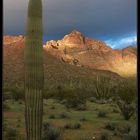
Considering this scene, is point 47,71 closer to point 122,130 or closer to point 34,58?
point 122,130

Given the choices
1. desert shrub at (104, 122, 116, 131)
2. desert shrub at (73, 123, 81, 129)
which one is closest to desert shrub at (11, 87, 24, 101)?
desert shrub at (73, 123, 81, 129)

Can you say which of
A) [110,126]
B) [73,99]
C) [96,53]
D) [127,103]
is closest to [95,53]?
[96,53]

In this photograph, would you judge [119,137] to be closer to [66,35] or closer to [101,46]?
[101,46]

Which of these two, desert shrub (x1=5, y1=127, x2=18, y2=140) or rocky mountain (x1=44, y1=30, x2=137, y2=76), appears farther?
rocky mountain (x1=44, y1=30, x2=137, y2=76)

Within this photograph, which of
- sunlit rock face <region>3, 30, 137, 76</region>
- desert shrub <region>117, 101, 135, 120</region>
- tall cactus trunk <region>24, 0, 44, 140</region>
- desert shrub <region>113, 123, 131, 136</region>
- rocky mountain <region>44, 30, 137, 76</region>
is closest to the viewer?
tall cactus trunk <region>24, 0, 44, 140</region>

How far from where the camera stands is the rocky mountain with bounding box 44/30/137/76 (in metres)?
116

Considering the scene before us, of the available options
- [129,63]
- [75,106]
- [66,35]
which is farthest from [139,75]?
[66,35]

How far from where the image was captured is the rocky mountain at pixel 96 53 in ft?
381

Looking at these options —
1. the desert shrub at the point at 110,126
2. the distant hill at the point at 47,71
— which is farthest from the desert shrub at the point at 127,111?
the distant hill at the point at 47,71

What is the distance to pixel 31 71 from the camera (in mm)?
7141

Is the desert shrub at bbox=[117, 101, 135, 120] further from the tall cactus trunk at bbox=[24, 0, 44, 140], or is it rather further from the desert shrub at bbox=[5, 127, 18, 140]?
the tall cactus trunk at bbox=[24, 0, 44, 140]

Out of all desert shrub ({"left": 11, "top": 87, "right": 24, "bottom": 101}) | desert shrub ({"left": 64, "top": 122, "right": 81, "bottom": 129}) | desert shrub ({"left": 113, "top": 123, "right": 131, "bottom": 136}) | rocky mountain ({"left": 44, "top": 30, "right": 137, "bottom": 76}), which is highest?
rocky mountain ({"left": 44, "top": 30, "right": 137, "bottom": 76})

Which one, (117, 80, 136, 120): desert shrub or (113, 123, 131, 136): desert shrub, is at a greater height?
(117, 80, 136, 120): desert shrub

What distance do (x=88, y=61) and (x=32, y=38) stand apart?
10815 cm
